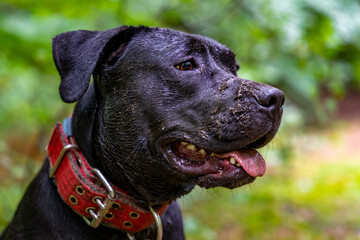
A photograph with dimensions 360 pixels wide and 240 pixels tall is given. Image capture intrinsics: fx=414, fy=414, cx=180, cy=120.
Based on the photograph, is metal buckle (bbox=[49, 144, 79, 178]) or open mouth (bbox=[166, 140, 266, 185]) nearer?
open mouth (bbox=[166, 140, 266, 185])

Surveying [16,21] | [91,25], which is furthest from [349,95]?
[16,21]

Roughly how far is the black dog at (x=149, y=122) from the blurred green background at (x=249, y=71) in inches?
31.0

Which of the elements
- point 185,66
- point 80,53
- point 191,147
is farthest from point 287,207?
point 80,53

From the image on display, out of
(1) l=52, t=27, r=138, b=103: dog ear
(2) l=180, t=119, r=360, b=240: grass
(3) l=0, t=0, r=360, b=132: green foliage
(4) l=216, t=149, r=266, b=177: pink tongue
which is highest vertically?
(1) l=52, t=27, r=138, b=103: dog ear

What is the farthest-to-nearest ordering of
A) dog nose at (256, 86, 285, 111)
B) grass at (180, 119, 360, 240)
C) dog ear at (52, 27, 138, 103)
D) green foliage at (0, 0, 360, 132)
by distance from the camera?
1. grass at (180, 119, 360, 240)
2. green foliage at (0, 0, 360, 132)
3. dog ear at (52, 27, 138, 103)
4. dog nose at (256, 86, 285, 111)

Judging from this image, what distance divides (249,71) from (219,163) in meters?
2.80

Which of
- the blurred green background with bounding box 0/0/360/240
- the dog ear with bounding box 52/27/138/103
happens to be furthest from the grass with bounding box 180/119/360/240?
the dog ear with bounding box 52/27/138/103

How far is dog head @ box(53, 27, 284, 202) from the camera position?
225 cm

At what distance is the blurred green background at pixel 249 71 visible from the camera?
3.99 meters

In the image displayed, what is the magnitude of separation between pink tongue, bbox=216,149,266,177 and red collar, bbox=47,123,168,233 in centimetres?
60

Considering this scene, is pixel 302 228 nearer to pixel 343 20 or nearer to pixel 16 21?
pixel 343 20

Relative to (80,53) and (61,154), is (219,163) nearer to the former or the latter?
(61,154)

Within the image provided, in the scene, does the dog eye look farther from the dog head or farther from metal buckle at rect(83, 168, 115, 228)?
metal buckle at rect(83, 168, 115, 228)

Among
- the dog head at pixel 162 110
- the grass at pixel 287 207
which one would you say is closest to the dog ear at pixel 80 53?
the dog head at pixel 162 110
